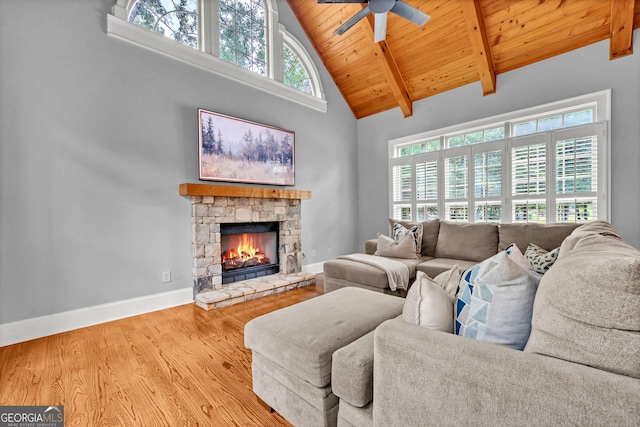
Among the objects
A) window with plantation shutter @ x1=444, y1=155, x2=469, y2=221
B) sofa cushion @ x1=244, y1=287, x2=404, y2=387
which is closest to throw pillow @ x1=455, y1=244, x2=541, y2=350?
sofa cushion @ x1=244, y1=287, x2=404, y2=387

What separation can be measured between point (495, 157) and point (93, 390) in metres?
4.89

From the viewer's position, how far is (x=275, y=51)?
4188 mm

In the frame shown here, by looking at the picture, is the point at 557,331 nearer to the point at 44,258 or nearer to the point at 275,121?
the point at 44,258

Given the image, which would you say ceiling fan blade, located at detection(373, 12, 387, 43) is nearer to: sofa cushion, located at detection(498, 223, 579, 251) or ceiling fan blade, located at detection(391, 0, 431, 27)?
ceiling fan blade, located at detection(391, 0, 431, 27)

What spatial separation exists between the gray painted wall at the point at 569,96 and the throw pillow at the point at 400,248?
1.67m

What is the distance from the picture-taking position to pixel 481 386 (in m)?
0.78

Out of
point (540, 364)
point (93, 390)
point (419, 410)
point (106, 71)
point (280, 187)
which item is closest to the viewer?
point (540, 364)

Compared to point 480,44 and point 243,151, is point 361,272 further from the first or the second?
point 480,44

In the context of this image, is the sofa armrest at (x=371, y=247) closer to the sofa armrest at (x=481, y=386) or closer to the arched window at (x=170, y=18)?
the sofa armrest at (x=481, y=386)

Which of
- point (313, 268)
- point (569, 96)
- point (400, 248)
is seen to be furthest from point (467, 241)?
point (313, 268)

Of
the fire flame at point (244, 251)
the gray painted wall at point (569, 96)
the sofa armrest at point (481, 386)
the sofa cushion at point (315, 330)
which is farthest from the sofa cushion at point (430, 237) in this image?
the sofa armrest at point (481, 386)

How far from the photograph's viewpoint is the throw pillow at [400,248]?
348cm

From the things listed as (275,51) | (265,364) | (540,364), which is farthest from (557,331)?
(275,51)

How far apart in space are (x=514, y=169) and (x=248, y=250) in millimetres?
3879
